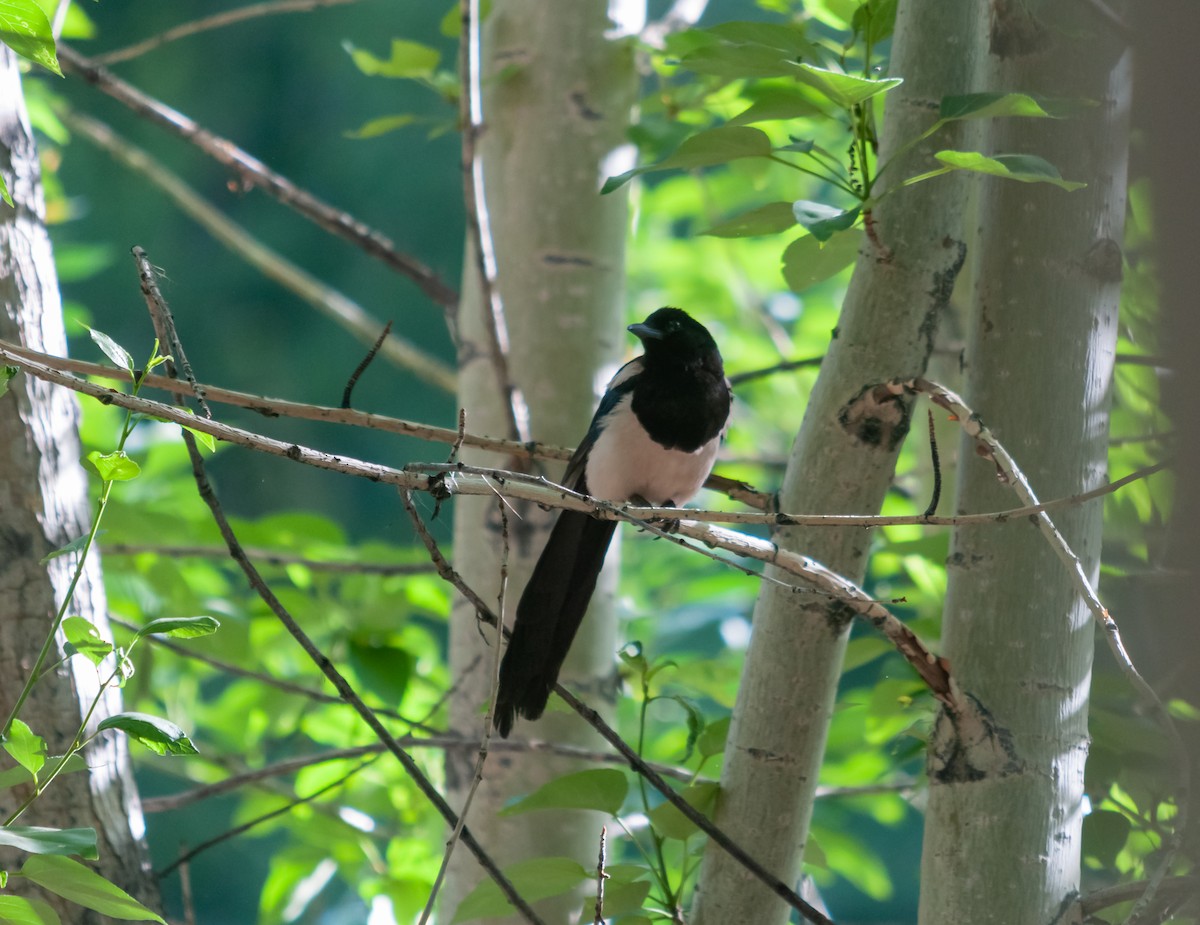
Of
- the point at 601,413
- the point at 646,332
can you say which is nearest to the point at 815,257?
the point at 601,413

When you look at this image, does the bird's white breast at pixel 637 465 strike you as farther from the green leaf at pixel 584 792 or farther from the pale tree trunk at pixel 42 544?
the pale tree trunk at pixel 42 544

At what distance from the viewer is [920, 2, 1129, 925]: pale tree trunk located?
1122mm

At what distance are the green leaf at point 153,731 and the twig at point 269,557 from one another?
0.77 metres

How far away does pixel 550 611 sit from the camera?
168 cm

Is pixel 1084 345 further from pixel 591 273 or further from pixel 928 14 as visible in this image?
pixel 591 273

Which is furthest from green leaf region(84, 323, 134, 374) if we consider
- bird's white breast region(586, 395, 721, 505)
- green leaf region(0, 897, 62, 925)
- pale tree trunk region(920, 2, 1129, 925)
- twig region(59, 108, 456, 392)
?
twig region(59, 108, 456, 392)

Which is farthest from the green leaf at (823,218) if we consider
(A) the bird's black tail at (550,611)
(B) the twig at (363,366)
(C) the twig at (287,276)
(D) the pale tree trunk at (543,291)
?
(C) the twig at (287,276)

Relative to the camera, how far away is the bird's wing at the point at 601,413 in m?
1.84

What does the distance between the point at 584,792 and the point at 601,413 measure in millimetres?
761

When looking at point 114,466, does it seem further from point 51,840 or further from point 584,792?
point 584,792

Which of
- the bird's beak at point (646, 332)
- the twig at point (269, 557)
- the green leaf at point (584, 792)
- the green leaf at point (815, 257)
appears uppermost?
the bird's beak at point (646, 332)

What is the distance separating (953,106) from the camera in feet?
3.50

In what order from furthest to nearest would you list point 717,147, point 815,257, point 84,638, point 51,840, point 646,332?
1. point 646,332
2. point 815,257
3. point 717,147
4. point 84,638
5. point 51,840

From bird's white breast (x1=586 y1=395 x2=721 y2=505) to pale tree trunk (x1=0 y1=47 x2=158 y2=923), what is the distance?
0.82m
